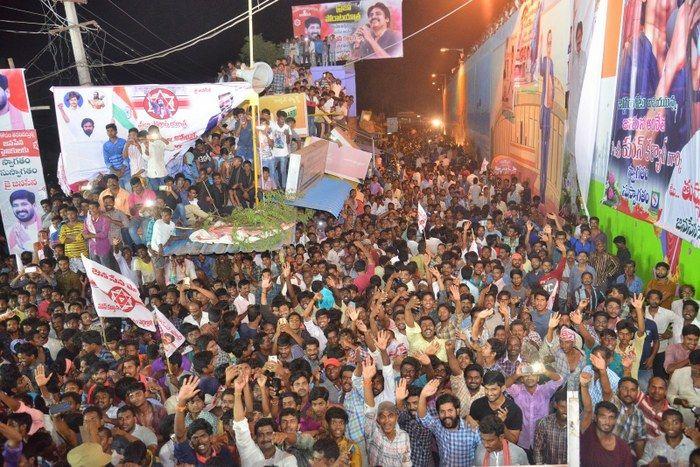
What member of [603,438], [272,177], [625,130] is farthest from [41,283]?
[625,130]

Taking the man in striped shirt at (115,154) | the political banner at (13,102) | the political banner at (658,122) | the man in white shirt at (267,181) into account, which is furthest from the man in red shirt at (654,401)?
the political banner at (13,102)

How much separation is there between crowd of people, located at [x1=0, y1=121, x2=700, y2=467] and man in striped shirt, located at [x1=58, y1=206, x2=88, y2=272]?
32 mm

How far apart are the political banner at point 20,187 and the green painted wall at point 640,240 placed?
10.3 meters

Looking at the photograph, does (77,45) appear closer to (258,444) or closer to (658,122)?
(658,122)

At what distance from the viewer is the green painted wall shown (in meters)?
8.08

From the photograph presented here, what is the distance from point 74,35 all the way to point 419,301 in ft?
34.0

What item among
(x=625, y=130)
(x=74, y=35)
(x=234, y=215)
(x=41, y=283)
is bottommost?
(x=41, y=283)

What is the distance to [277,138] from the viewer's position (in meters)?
14.1

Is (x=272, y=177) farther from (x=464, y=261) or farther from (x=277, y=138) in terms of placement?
(x=464, y=261)

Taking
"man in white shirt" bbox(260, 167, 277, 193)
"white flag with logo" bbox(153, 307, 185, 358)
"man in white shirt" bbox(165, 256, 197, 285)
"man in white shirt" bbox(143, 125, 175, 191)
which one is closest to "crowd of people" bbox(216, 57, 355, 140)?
"man in white shirt" bbox(260, 167, 277, 193)

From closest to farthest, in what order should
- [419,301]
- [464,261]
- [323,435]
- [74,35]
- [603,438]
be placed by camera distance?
[603,438], [323,435], [419,301], [464,261], [74,35]

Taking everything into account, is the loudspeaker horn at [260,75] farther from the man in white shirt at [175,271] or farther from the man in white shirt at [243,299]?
the man in white shirt at [243,299]

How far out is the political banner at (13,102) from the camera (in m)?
12.6

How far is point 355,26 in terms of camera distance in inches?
1220
